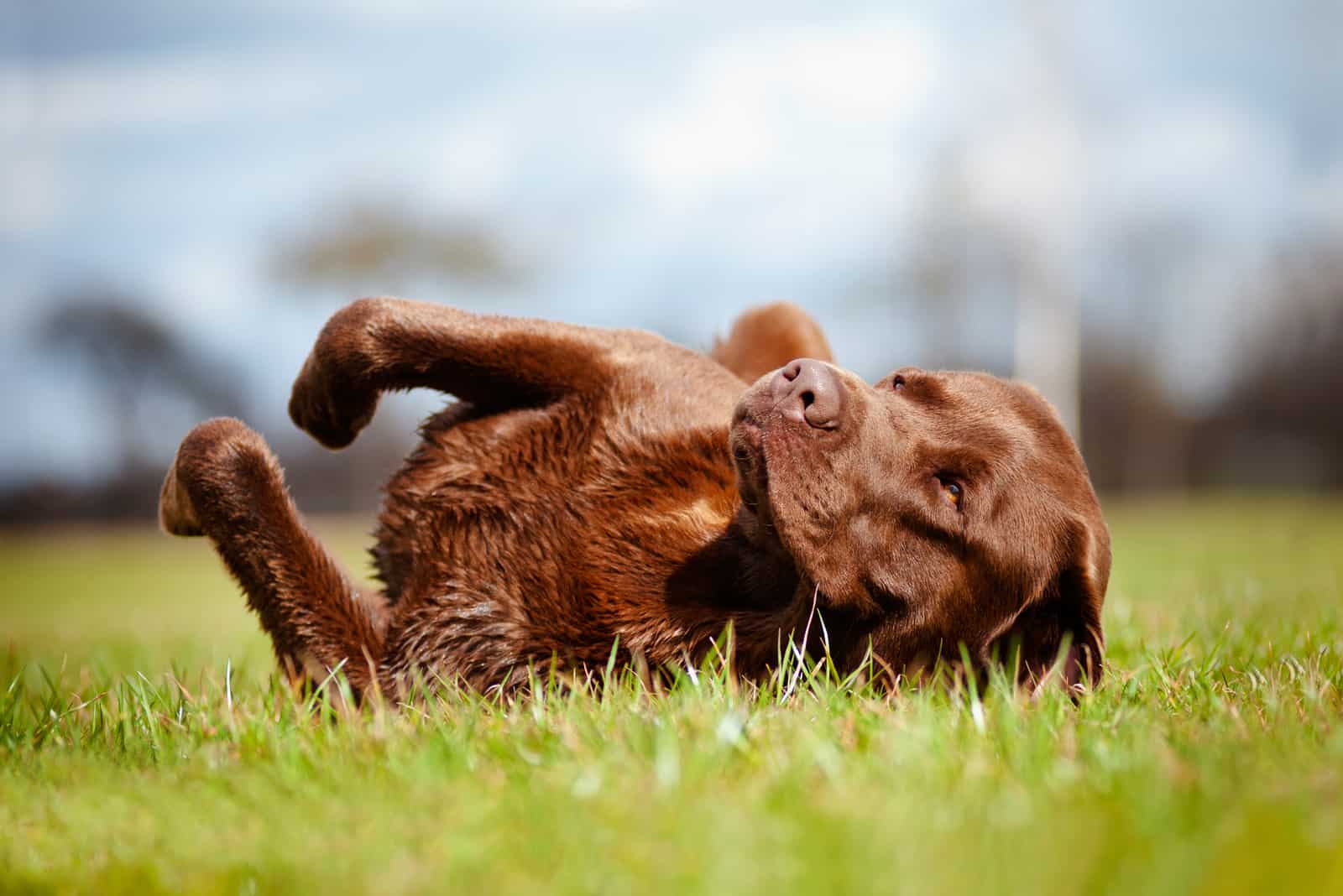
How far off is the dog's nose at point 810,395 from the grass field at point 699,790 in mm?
678

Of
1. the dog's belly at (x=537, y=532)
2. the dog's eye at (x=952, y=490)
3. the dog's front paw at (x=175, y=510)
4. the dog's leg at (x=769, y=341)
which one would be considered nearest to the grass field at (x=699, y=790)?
the dog's belly at (x=537, y=532)

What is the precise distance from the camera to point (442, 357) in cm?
353

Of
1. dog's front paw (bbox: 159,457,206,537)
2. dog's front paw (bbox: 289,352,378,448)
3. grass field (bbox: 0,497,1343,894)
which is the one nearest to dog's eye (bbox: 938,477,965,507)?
grass field (bbox: 0,497,1343,894)

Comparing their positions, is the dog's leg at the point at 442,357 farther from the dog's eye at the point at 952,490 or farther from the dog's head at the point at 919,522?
the dog's eye at the point at 952,490

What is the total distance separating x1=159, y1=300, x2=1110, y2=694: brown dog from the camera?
2979mm

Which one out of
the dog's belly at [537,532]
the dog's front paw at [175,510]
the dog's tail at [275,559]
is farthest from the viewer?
the dog's front paw at [175,510]

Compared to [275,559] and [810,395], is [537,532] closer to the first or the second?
[275,559]

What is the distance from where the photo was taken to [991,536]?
3.00m

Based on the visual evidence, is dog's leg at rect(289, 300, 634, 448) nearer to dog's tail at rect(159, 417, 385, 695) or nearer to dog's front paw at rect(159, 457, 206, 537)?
dog's tail at rect(159, 417, 385, 695)

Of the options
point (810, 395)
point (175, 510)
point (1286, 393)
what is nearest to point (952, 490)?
point (810, 395)

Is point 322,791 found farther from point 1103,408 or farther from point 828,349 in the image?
point 1103,408

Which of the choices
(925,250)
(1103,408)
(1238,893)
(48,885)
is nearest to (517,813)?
(48,885)

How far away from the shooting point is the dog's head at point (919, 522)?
2.90 m

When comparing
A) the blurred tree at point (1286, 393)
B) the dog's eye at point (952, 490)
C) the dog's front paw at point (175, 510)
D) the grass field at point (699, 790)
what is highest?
the dog's front paw at point (175, 510)
